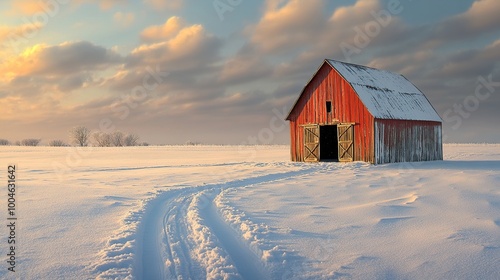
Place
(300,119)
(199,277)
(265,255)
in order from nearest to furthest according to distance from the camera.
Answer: (199,277)
(265,255)
(300,119)

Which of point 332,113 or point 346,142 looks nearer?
point 346,142

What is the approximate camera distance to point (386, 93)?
27.9 meters

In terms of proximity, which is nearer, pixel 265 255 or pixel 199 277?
pixel 199 277

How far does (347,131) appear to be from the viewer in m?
25.6

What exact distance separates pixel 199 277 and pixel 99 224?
15.0ft

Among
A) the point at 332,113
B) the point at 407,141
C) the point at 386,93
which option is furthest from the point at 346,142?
the point at 386,93

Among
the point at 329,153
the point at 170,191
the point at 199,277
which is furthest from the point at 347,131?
the point at 199,277

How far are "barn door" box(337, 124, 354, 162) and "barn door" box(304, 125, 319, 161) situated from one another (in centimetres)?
178

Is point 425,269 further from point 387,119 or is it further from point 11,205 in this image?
point 387,119

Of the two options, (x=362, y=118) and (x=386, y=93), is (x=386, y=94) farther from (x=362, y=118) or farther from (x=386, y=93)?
(x=362, y=118)

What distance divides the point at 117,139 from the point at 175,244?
101 metres

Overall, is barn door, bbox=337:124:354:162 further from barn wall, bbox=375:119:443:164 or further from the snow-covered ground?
the snow-covered ground

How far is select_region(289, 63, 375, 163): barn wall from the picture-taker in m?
24.7

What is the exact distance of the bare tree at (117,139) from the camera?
101000mm
